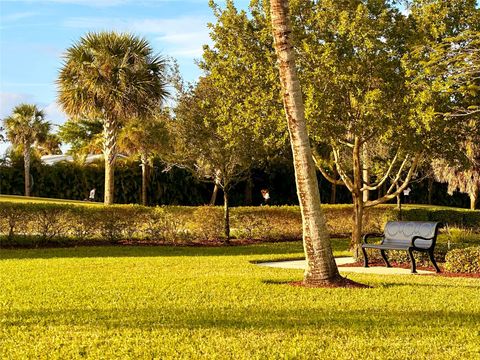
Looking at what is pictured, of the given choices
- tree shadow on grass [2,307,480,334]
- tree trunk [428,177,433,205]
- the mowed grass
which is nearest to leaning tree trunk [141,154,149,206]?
tree trunk [428,177,433,205]

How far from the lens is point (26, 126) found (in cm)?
4678

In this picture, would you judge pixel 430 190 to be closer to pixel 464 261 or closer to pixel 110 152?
pixel 110 152

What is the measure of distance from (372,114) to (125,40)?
14.9 metres

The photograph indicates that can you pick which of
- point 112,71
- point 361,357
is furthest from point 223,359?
point 112,71

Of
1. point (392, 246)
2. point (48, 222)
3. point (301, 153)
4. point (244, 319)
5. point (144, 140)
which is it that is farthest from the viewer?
point (144, 140)

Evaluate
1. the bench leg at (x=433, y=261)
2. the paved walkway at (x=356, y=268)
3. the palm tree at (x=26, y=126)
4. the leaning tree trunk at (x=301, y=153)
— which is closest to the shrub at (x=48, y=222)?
the paved walkway at (x=356, y=268)

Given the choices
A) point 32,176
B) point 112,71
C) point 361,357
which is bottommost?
point 361,357

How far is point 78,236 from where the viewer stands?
67.5 ft

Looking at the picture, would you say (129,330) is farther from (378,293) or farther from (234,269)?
(234,269)

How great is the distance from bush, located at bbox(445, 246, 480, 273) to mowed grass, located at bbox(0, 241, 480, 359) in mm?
1547

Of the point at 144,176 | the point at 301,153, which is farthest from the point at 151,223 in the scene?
the point at 144,176

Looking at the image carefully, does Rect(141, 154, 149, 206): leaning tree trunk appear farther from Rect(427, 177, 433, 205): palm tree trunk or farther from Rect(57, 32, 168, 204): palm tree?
Rect(427, 177, 433, 205): palm tree trunk

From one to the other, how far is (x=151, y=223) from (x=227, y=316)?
46.3 feet

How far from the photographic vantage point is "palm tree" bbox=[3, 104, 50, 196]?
45.8 meters
